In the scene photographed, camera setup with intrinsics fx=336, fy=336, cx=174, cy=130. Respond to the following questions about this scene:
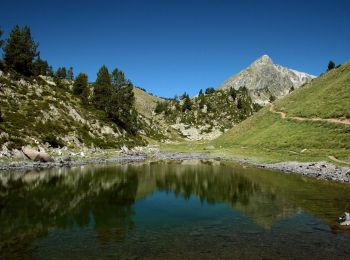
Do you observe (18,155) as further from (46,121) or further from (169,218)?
(169,218)

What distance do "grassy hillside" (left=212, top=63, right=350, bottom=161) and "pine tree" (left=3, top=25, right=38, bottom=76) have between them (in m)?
71.0

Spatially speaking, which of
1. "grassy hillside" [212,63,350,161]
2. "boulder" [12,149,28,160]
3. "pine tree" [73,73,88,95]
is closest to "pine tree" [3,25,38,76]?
"pine tree" [73,73,88,95]

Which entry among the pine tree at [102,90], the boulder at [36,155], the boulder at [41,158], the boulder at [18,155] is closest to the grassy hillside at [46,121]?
the boulder at [18,155]

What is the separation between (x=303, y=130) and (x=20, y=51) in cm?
9382

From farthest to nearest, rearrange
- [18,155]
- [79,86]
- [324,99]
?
[79,86]
[324,99]
[18,155]

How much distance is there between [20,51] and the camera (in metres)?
114

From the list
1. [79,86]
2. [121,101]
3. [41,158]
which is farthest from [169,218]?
[79,86]

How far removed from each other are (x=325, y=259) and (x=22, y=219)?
19.0 metres

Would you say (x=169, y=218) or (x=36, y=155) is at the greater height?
(x=36, y=155)

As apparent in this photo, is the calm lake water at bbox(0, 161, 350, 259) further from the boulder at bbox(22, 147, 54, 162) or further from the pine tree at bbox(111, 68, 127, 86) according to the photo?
the pine tree at bbox(111, 68, 127, 86)

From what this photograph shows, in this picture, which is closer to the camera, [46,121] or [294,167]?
[294,167]

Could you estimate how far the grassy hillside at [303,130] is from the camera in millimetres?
65250

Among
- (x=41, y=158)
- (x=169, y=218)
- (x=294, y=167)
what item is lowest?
(x=169, y=218)

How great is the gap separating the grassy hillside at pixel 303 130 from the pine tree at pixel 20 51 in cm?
7095
